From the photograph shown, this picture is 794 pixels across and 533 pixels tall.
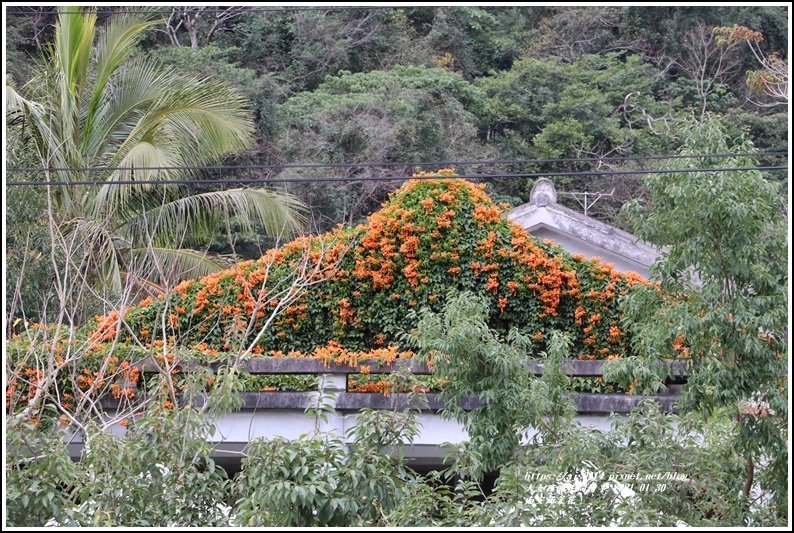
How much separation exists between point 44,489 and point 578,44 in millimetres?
20169

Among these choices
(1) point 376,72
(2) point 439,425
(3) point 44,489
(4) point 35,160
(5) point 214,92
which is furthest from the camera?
(1) point 376,72

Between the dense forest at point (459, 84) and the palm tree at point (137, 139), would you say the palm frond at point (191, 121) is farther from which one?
the dense forest at point (459, 84)

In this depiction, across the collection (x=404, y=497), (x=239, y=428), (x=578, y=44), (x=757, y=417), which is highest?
(x=578, y=44)

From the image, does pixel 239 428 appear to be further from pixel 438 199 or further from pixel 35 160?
pixel 35 160

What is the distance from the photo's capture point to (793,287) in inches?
273

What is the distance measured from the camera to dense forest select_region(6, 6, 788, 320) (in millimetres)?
19734

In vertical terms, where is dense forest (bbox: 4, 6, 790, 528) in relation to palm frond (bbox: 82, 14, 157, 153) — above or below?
below

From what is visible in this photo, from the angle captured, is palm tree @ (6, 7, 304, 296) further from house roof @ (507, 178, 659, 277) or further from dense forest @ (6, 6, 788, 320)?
dense forest @ (6, 6, 788, 320)

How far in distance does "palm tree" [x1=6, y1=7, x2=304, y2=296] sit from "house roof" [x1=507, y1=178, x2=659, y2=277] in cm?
389

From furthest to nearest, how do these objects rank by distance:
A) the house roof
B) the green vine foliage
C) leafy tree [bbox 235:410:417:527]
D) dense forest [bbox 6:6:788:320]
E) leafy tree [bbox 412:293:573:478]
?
dense forest [bbox 6:6:788:320], the house roof, the green vine foliage, leafy tree [bbox 412:293:573:478], leafy tree [bbox 235:410:417:527]

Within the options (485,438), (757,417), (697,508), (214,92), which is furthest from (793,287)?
(214,92)

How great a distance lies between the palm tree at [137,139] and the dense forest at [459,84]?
4427mm

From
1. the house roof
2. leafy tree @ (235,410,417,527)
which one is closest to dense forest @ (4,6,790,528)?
leafy tree @ (235,410,417,527)

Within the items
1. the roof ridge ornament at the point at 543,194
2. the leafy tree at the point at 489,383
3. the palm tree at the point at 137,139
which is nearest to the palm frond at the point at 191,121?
the palm tree at the point at 137,139
